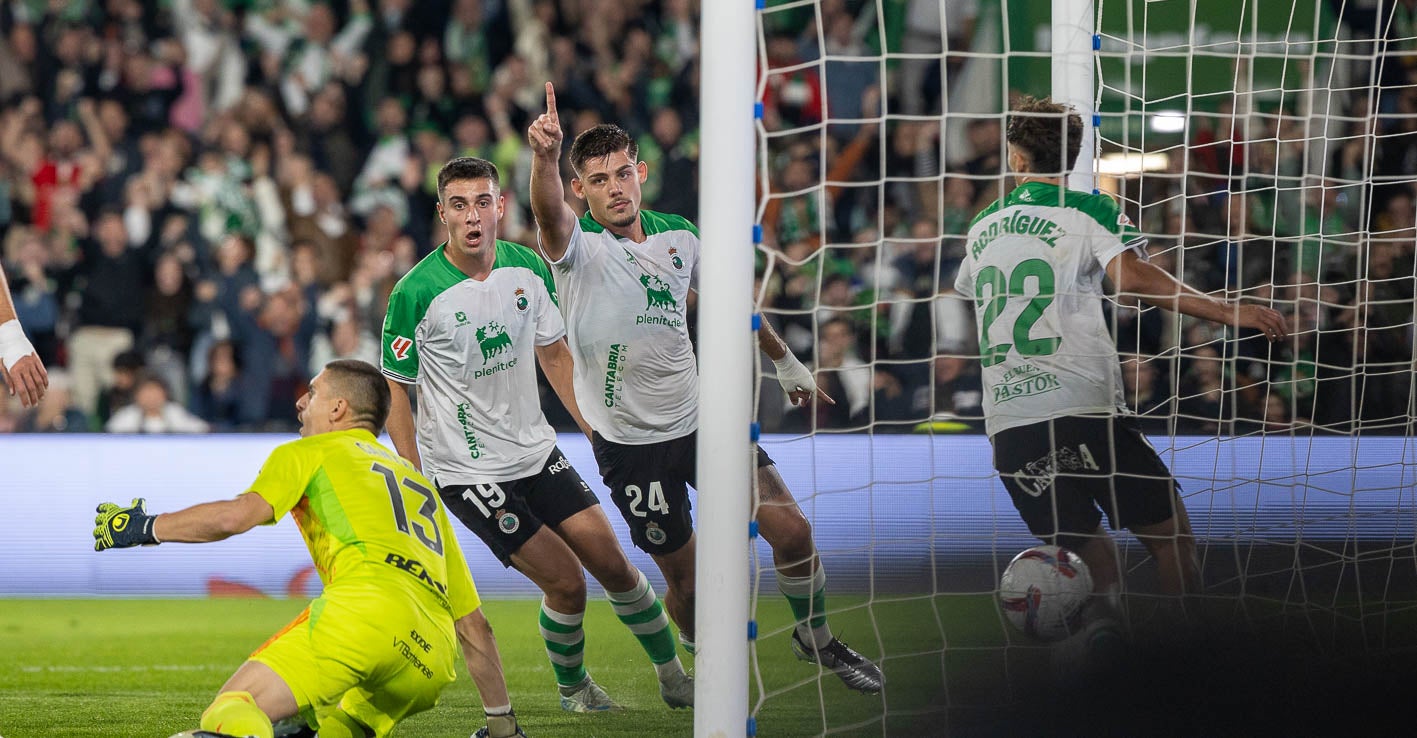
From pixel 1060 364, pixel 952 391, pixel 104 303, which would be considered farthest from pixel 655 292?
pixel 104 303

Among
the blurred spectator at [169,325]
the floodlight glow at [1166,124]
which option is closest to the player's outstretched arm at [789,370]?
the floodlight glow at [1166,124]

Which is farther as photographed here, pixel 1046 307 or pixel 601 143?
pixel 601 143

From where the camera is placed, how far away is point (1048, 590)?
4410 mm

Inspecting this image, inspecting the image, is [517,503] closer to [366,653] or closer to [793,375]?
[793,375]

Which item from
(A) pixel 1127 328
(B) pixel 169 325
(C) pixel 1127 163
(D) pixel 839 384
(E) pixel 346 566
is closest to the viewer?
(E) pixel 346 566

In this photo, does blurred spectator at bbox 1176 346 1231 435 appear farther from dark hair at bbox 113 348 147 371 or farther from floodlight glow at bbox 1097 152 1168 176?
dark hair at bbox 113 348 147 371

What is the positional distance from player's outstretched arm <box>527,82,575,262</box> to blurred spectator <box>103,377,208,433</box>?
4.18m

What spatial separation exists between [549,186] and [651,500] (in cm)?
124

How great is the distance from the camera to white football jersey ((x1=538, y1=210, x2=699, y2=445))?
5.00 meters

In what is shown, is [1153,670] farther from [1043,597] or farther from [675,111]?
[675,111]

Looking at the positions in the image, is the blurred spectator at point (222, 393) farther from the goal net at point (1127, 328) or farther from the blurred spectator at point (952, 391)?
the blurred spectator at point (952, 391)

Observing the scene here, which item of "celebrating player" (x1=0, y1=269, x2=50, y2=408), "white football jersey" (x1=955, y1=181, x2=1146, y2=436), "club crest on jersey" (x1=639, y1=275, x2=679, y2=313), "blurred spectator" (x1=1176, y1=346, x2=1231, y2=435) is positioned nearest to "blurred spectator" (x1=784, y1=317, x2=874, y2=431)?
"blurred spectator" (x1=1176, y1=346, x2=1231, y2=435)

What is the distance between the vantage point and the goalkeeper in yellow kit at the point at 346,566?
3.41 metres

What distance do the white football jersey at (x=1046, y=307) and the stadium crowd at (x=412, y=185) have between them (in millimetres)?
2297
